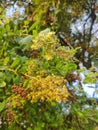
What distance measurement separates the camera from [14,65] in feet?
2.63

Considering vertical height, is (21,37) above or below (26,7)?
above

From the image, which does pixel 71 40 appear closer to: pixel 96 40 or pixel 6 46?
pixel 96 40

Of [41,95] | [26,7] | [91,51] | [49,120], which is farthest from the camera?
[91,51]

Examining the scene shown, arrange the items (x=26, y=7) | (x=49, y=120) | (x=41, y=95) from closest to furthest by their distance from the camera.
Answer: (x=41, y=95)
(x=49, y=120)
(x=26, y=7)

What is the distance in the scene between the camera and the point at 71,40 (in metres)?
2.07

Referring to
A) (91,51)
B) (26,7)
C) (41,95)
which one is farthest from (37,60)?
(91,51)

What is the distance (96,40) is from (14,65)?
4.36 feet

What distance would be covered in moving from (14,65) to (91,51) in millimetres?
1269

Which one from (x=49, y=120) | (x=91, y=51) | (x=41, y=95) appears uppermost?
(x=41, y=95)

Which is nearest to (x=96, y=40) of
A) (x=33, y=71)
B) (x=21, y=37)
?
(x=21, y=37)

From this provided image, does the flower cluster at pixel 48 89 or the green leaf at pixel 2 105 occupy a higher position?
the flower cluster at pixel 48 89

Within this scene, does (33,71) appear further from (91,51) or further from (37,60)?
(91,51)

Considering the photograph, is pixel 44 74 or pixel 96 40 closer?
pixel 44 74

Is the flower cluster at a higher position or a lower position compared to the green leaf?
higher
